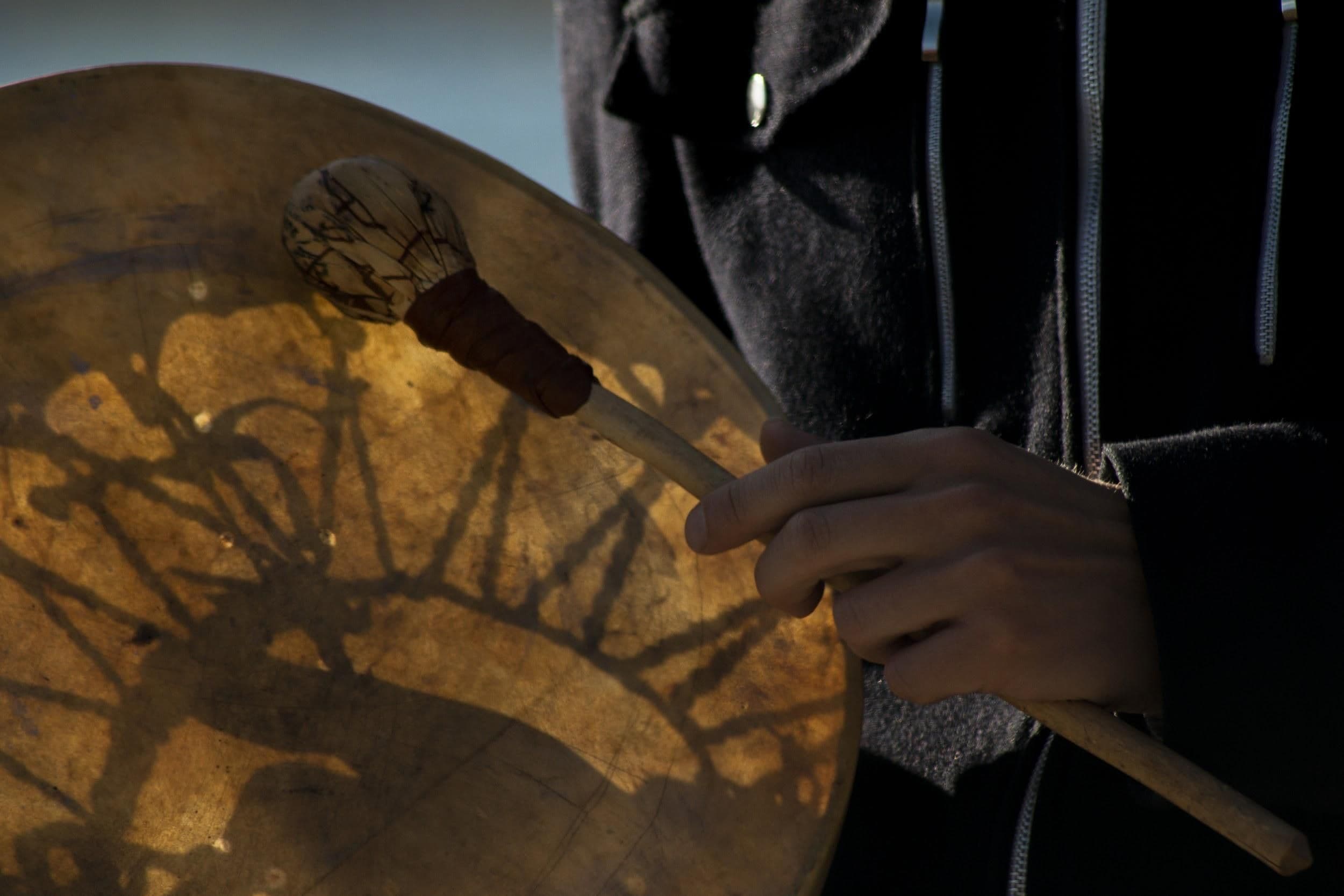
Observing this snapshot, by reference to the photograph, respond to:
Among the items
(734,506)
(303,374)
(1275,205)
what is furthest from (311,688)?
(1275,205)

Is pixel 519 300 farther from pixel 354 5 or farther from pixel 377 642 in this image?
pixel 354 5

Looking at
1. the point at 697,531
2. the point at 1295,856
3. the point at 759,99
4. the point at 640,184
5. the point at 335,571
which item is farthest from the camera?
the point at 640,184

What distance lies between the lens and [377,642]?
741 millimetres

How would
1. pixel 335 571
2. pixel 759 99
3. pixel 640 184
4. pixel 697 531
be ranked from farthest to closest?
pixel 640 184
pixel 759 99
pixel 335 571
pixel 697 531

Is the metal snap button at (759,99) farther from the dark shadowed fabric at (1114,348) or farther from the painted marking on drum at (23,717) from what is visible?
the painted marking on drum at (23,717)

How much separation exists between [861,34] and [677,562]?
448 millimetres

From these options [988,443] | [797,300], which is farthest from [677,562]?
[797,300]

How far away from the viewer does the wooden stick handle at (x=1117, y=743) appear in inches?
21.2

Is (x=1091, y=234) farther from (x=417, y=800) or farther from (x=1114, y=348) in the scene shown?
(x=417, y=800)

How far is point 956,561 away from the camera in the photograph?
0.59 metres

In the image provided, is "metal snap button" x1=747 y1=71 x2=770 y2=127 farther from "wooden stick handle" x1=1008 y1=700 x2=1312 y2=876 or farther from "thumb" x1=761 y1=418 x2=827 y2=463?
"wooden stick handle" x1=1008 y1=700 x2=1312 y2=876

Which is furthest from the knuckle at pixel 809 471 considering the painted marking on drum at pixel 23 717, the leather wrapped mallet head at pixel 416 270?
the painted marking on drum at pixel 23 717

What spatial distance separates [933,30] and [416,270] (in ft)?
1.37

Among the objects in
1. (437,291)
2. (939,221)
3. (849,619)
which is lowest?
(849,619)
